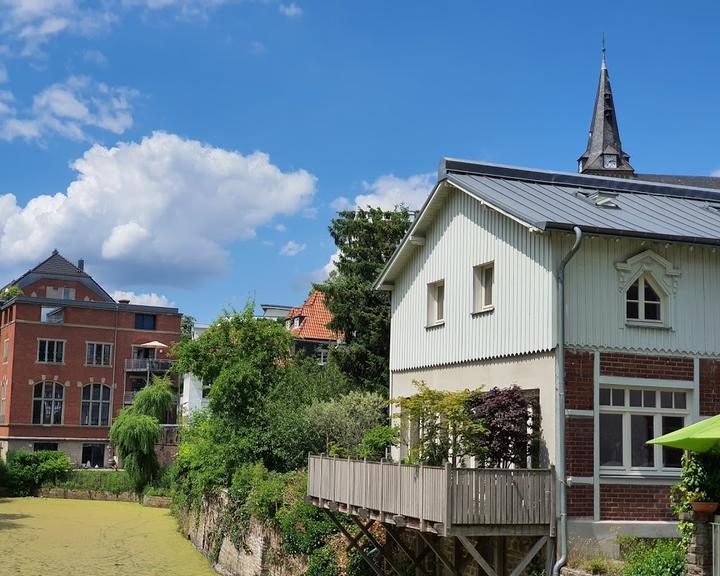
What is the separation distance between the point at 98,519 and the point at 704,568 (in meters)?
34.4

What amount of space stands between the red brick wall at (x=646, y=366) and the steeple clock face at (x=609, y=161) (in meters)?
54.7

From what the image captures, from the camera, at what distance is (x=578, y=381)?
55.2ft

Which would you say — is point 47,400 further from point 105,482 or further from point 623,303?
point 623,303

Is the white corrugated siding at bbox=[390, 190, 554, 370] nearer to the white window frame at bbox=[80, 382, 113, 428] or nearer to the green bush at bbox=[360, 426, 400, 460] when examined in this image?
Answer: the green bush at bbox=[360, 426, 400, 460]

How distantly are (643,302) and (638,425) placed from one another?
232 cm

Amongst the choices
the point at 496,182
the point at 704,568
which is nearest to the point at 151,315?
the point at 496,182

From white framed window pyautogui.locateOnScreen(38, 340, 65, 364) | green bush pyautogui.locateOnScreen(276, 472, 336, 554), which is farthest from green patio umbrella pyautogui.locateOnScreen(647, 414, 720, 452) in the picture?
white framed window pyautogui.locateOnScreen(38, 340, 65, 364)

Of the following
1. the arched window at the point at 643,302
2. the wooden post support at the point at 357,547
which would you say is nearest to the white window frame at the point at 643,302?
the arched window at the point at 643,302

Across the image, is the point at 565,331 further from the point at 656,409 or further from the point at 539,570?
the point at 539,570

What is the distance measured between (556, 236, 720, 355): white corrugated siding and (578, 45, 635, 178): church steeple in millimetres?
53067

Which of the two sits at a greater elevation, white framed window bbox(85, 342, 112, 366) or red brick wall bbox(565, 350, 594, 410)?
white framed window bbox(85, 342, 112, 366)

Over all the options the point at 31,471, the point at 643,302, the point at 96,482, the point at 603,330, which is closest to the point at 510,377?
the point at 603,330

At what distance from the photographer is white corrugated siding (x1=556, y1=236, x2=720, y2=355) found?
675 inches

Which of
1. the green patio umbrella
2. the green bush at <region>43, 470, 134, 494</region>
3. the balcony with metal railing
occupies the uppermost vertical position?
the balcony with metal railing
